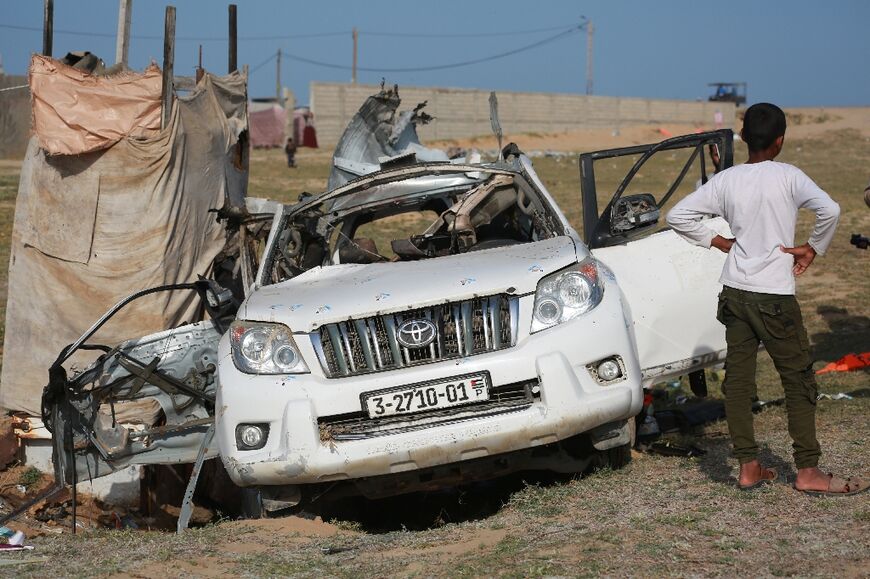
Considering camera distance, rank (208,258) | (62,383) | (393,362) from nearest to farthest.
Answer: (393,362), (62,383), (208,258)

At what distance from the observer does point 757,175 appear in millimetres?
4875

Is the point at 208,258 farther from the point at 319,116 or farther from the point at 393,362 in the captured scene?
the point at 319,116

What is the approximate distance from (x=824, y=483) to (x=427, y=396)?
1757mm

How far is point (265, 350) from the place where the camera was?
534 centimetres

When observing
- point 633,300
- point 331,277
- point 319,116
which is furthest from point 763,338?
point 319,116

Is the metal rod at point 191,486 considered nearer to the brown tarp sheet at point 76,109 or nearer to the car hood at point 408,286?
the car hood at point 408,286

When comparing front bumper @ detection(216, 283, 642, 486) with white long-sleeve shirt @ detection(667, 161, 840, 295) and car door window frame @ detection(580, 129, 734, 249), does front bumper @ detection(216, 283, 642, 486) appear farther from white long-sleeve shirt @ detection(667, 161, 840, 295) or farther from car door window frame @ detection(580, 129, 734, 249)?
car door window frame @ detection(580, 129, 734, 249)

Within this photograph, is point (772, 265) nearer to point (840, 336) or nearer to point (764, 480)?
point (764, 480)

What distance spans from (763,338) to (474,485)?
244cm

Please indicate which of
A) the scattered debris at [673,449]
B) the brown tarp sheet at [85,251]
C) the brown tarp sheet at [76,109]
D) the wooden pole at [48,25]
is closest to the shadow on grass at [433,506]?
the scattered debris at [673,449]

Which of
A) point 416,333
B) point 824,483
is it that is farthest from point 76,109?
point 824,483

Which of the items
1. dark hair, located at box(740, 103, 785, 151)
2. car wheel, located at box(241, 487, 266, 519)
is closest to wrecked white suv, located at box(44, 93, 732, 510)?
car wheel, located at box(241, 487, 266, 519)

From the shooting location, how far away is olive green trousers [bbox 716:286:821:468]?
4.86 m

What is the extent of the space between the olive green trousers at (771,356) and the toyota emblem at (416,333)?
51.3 inches
